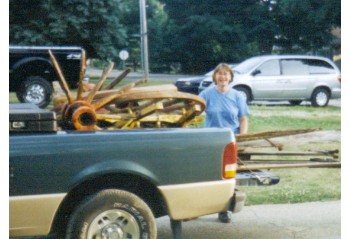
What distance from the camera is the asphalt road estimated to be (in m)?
6.39

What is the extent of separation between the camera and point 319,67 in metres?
21.1

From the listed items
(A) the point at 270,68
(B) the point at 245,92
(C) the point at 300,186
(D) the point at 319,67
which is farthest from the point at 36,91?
(D) the point at 319,67

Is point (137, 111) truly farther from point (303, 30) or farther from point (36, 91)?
point (303, 30)

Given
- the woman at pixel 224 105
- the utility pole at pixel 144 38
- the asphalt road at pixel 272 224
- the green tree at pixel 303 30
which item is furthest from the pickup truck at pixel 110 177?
the green tree at pixel 303 30

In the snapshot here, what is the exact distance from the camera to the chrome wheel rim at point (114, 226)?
500 centimetres

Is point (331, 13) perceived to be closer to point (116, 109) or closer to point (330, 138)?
point (330, 138)

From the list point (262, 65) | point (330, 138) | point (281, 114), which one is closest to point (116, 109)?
point (330, 138)

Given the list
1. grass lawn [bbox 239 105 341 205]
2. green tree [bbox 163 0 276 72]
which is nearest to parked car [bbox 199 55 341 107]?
grass lawn [bbox 239 105 341 205]

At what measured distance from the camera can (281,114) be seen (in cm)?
1728

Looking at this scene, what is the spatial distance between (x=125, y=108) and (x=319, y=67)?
51.5 feet

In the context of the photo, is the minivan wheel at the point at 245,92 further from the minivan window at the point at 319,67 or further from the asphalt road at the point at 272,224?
the asphalt road at the point at 272,224

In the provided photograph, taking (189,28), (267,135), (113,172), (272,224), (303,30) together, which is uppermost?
(189,28)

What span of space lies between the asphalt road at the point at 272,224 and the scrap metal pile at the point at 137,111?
2.08 ft
